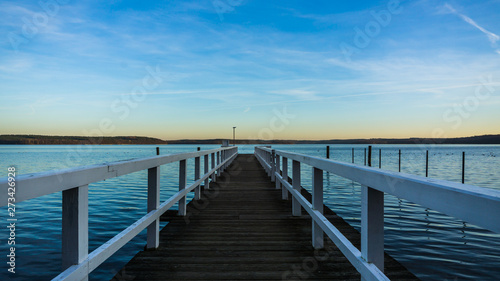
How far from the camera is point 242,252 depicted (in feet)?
13.2

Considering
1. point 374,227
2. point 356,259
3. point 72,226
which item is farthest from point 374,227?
point 72,226

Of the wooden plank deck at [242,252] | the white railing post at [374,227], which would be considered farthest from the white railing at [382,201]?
the wooden plank deck at [242,252]

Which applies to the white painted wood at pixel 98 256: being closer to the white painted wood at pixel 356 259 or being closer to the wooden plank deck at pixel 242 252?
the wooden plank deck at pixel 242 252

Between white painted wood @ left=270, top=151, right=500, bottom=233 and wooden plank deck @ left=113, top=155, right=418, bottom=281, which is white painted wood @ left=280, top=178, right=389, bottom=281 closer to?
white painted wood @ left=270, top=151, right=500, bottom=233

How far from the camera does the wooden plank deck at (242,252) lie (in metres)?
3.36

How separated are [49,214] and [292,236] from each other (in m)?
10.2

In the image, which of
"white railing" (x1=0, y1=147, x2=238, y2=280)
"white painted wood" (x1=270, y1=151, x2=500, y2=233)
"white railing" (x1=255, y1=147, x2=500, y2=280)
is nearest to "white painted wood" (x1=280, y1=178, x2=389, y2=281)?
"white railing" (x1=255, y1=147, x2=500, y2=280)

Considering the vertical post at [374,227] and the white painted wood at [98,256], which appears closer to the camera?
A: the white painted wood at [98,256]

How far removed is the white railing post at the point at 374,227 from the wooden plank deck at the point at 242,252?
4.23 ft

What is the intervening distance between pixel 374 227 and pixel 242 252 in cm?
228

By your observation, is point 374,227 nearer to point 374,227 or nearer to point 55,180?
point 374,227

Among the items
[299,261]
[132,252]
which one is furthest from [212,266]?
[132,252]

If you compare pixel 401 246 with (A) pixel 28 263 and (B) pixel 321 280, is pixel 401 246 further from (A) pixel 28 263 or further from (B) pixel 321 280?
(A) pixel 28 263

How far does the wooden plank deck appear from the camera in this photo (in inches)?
132
